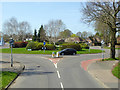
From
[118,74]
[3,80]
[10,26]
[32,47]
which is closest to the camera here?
[3,80]

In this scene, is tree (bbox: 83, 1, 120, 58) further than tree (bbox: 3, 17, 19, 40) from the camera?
No

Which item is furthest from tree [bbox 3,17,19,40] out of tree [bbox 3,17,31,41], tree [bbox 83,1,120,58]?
tree [bbox 83,1,120,58]

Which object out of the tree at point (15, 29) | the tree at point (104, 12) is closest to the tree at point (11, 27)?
the tree at point (15, 29)

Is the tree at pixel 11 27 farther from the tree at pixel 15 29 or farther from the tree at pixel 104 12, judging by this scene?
the tree at pixel 104 12

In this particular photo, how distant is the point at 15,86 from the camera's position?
10.7m

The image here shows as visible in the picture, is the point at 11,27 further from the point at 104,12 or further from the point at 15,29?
the point at 104,12

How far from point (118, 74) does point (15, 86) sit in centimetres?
855

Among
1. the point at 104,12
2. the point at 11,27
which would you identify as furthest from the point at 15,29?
the point at 104,12

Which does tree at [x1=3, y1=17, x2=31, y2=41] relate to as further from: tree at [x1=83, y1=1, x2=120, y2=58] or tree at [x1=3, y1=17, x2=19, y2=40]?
tree at [x1=83, y1=1, x2=120, y2=58]

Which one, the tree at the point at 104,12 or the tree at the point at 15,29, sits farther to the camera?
the tree at the point at 15,29

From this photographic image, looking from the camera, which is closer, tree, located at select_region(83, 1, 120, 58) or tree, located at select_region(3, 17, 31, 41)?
tree, located at select_region(83, 1, 120, 58)

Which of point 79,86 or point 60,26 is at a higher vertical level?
point 60,26

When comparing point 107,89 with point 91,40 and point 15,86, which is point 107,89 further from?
point 91,40

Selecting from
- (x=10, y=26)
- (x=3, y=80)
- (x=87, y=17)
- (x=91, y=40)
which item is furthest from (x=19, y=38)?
(x=3, y=80)
